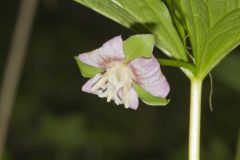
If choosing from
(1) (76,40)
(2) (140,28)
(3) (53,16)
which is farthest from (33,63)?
(2) (140,28)

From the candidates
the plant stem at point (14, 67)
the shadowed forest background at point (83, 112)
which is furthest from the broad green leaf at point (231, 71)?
the plant stem at point (14, 67)

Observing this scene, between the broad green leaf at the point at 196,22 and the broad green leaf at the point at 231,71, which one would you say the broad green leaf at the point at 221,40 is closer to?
the broad green leaf at the point at 196,22

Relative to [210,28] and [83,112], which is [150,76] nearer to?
[210,28]

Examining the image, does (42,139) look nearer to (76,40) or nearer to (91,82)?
(76,40)

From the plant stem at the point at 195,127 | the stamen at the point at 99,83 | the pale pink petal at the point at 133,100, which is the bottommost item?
the plant stem at the point at 195,127

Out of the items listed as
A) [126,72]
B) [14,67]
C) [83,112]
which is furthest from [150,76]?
[83,112]

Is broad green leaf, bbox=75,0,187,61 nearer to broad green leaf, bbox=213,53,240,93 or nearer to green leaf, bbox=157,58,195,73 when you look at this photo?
green leaf, bbox=157,58,195,73
